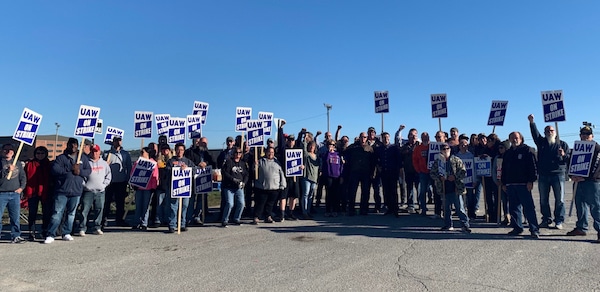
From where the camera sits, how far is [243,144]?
11.7 metres

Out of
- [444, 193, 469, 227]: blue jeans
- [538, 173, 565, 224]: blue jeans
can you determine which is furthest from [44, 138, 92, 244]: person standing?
[538, 173, 565, 224]: blue jeans

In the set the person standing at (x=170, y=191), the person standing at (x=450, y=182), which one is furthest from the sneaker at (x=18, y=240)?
the person standing at (x=450, y=182)

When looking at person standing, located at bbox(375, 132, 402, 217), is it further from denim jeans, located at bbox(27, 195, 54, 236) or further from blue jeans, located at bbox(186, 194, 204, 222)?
denim jeans, located at bbox(27, 195, 54, 236)

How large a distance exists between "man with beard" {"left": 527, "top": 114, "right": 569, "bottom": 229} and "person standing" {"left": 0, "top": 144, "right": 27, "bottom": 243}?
451 inches

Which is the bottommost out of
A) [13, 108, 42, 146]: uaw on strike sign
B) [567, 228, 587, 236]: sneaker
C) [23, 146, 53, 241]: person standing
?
[567, 228, 587, 236]: sneaker

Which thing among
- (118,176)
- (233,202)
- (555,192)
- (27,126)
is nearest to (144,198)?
(118,176)

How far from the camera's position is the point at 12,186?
26.0 feet

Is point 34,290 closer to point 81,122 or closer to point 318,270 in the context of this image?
point 318,270

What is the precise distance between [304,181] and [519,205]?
5.39 m

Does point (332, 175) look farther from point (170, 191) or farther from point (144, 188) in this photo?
point (144, 188)

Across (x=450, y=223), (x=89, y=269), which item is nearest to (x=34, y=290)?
(x=89, y=269)

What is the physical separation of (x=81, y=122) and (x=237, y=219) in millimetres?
4614

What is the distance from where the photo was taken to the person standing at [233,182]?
9.92 meters

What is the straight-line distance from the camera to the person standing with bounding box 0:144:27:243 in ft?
25.8
